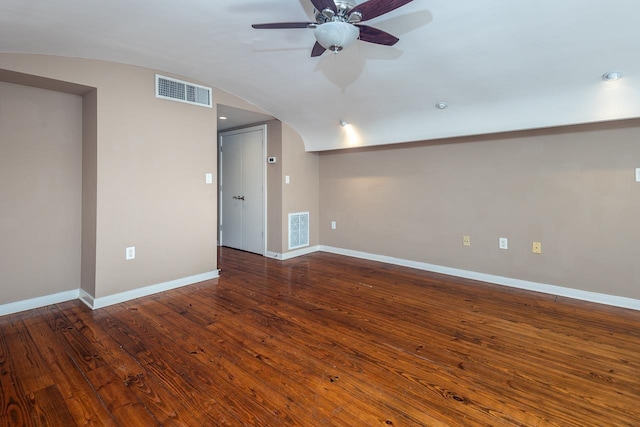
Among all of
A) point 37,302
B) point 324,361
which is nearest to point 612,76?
point 324,361

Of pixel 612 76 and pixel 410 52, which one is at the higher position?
pixel 410 52

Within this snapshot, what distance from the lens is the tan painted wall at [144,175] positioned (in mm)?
2930

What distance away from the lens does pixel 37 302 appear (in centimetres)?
295

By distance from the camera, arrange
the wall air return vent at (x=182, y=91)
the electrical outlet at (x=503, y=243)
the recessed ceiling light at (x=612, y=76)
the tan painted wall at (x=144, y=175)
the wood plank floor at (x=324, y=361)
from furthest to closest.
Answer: the electrical outlet at (x=503, y=243) → the wall air return vent at (x=182, y=91) → the tan painted wall at (x=144, y=175) → the recessed ceiling light at (x=612, y=76) → the wood plank floor at (x=324, y=361)

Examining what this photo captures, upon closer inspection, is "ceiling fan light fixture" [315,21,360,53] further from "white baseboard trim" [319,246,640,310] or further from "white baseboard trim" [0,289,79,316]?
"white baseboard trim" [0,289,79,316]

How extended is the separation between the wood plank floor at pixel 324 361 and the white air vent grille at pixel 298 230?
1712 mm

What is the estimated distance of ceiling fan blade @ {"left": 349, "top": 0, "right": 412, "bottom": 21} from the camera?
1.68 m

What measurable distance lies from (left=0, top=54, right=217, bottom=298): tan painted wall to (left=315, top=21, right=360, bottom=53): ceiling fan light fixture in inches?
85.9

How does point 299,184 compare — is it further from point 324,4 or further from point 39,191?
point 324,4

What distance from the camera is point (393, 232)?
459 centimetres

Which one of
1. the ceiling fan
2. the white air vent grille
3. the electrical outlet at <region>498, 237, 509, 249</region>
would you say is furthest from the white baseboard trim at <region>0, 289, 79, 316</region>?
the electrical outlet at <region>498, 237, 509, 249</region>

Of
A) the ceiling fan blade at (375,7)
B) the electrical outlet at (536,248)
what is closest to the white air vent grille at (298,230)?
the electrical outlet at (536,248)

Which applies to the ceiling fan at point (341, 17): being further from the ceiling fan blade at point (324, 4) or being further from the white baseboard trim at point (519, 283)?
the white baseboard trim at point (519, 283)

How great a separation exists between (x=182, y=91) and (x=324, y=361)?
3.08 m
